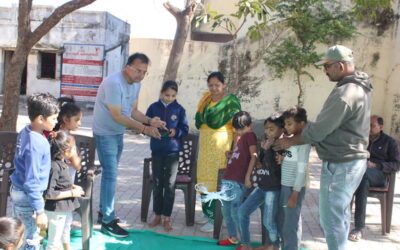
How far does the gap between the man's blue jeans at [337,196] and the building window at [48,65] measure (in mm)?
18203

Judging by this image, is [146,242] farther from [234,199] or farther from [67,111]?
[67,111]

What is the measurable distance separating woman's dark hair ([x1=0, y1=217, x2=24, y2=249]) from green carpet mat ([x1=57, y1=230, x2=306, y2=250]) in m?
1.63

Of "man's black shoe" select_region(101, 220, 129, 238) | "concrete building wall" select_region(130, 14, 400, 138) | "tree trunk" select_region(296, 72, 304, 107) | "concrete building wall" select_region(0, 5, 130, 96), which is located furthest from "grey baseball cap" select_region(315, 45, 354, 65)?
"concrete building wall" select_region(0, 5, 130, 96)

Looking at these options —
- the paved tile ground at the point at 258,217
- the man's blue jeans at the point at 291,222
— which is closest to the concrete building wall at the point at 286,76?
the paved tile ground at the point at 258,217

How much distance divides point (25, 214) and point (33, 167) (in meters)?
0.44

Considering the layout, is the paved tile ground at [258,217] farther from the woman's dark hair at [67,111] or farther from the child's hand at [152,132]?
the woman's dark hair at [67,111]

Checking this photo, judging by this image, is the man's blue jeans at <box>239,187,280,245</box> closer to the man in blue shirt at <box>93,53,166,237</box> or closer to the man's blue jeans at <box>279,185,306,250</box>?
the man's blue jeans at <box>279,185,306,250</box>

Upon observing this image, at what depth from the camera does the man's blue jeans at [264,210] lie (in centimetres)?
383

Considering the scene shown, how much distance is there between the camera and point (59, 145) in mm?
3322

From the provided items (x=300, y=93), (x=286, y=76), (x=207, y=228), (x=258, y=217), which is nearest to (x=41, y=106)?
(x=207, y=228)

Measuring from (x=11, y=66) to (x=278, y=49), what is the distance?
6820 mm

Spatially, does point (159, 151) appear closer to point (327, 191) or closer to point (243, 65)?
point (327, 191)

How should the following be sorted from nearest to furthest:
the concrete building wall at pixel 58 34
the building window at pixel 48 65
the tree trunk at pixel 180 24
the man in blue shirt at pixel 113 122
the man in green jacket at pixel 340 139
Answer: the man in green jacket at pixel 340 139, the man in blue shirt at pixel 113 122, the tree trunk at pixel 180 24, the concrete building wall at pixel 58 34, the building window at pixel 48 65

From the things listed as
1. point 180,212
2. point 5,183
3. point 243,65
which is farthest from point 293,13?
Result: point 5,183
